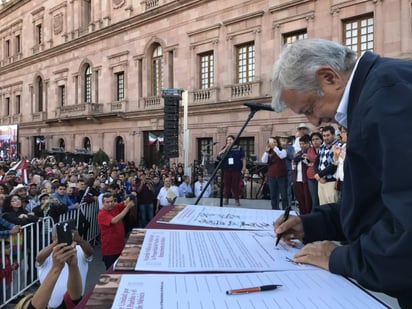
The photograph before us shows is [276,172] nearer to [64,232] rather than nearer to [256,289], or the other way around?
[64,232]

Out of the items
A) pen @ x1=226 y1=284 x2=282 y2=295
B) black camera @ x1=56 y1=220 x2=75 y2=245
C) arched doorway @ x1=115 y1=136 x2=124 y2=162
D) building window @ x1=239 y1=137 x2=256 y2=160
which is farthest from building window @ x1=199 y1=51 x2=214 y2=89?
pen @ x1=226 y1=284 x2=282 y2=295

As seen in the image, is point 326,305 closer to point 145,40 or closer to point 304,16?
point 304,16

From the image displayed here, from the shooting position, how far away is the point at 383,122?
93 centimetres

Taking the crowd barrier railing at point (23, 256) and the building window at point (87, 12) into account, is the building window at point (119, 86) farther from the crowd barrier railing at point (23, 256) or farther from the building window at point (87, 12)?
the crowd barrier railing at point (23, 256)

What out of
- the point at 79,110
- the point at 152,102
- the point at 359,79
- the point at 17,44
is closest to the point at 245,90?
the point at 152,102

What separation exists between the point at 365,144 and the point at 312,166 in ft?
19.9

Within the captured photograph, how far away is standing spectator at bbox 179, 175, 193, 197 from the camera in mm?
11898

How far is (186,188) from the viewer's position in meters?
12.6

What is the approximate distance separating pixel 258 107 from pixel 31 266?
→ 4.85 metres

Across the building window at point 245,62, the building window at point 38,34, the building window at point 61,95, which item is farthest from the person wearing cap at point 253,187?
the building window at point 38,34

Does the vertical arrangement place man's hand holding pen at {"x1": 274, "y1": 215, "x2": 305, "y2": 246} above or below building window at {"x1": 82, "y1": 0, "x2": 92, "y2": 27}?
below

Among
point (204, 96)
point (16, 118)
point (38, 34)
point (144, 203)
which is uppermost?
point (38, 34)

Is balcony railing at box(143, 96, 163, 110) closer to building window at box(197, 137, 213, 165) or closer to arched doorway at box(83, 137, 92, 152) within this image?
building window at box(197, 137, 213, 165)

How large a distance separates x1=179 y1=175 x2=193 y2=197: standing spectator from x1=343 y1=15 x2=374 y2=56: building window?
914 cm
